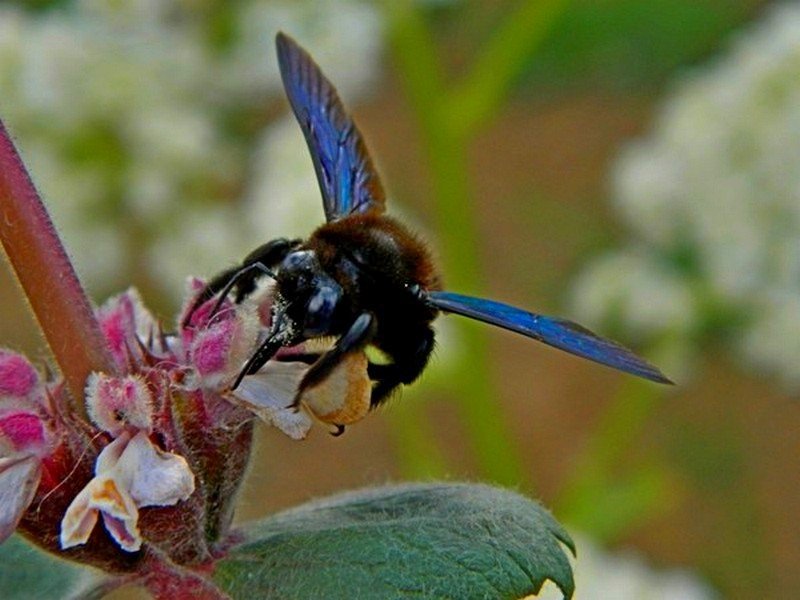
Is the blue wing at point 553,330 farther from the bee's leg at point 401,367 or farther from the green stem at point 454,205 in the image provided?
the green stem at point 454,205

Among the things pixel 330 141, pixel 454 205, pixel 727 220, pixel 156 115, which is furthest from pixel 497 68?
pixel 330 141

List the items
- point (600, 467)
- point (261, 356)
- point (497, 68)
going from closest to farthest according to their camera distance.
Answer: point (261, 356) → point (497, 68) → point (600, 467)

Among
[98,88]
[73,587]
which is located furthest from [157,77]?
[73,587]

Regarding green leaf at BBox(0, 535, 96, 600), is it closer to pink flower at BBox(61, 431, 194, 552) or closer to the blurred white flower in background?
pink flower at BBox(61, 431, 194, 552)

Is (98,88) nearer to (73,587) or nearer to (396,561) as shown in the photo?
(73,587)

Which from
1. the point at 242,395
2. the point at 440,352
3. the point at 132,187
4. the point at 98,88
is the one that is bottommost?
the point at 440,352

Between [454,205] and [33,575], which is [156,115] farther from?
[33,575]
